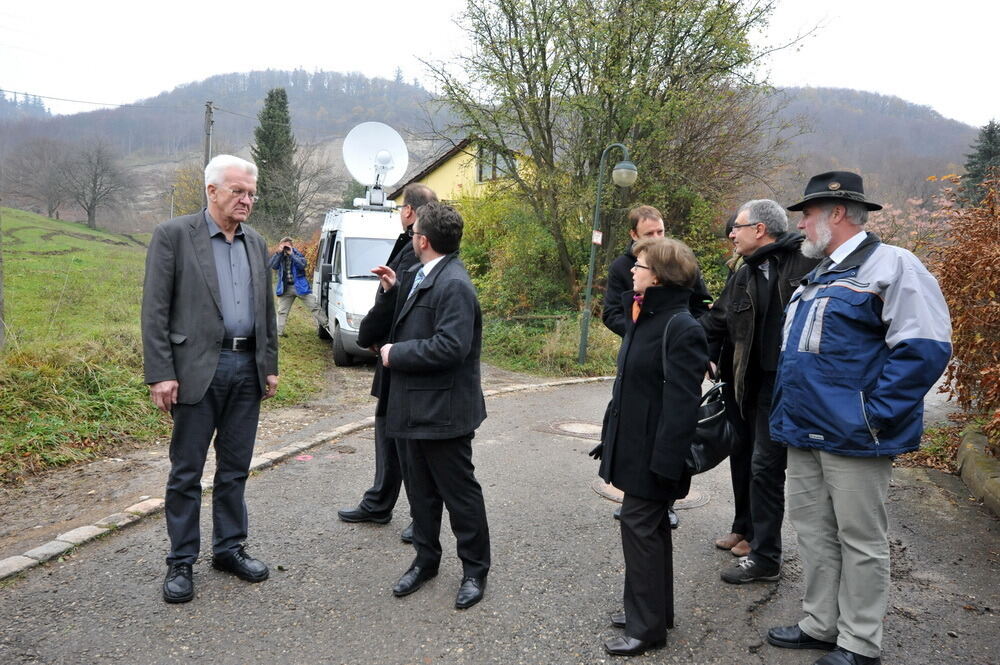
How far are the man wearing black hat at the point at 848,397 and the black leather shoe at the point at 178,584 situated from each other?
2749 millimetres

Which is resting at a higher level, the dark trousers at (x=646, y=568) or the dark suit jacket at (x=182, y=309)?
the dark suit jacket at (x=182, y=309)

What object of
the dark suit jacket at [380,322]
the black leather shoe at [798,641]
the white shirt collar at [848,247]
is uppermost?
the white shirt collar at [848,247]

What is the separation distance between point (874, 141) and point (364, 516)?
39629 millimetres

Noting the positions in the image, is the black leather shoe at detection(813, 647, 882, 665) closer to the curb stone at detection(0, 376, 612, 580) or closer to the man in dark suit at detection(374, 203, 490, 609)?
the man in dark suit at detection(374, 203, 490, 609)

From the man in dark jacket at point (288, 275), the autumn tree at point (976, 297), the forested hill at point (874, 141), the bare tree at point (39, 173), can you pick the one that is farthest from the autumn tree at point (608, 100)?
the bare tree at point (39, 173)

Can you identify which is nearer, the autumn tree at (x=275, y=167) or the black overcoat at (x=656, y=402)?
the black overcoat at (x=656, y=402)

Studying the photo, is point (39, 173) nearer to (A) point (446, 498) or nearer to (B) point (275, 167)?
(B) point (275, 167)

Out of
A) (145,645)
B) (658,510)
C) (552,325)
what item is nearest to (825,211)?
(658,510)

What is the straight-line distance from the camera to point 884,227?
17656 mm

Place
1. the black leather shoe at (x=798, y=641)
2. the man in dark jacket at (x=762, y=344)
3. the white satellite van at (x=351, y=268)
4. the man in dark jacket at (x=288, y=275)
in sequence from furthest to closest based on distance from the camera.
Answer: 1. the man in dark jacket at (x=288, y=275)
2. the white satellite van at (x=351, y=268)
3. the man in dark jacket at (x=762, y=344)
4. the black leather shoe at (x=798, y=641)

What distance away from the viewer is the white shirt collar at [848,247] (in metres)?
2.74

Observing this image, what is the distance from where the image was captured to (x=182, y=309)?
3191 millimetres

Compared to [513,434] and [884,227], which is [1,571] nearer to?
[513,434]

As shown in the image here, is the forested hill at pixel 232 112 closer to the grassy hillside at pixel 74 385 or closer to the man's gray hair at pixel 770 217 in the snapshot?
the grassy hillside at pixel 74 385
